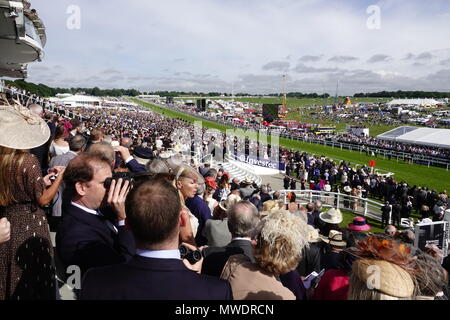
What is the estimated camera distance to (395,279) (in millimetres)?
2018

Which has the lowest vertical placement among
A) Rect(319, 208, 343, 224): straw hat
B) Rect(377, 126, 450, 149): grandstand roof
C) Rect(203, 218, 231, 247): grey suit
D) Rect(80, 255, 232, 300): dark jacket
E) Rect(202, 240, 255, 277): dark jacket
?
Rect(377, 126, 450, 149): grandstand roof

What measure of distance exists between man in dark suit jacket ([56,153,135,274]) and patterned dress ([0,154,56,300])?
214mm

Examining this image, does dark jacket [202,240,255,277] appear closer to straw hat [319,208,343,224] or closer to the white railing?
straw hat [319,208,343,224]

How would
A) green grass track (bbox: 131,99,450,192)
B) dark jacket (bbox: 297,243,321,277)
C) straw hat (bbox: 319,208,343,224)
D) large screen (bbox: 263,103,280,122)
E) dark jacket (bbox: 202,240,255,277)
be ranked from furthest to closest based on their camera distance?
large screen (bbox: 263,103,280,122)
green grass track (bbox: 131,99,450,192)
straw hat (bbox: 319,208,343,224)
dark jacket (bbox: 297,243,321,277)
dark jacket (bbox: 202,240,255,277)

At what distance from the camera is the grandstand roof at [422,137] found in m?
38.4

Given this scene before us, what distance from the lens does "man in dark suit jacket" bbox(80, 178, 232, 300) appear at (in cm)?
175

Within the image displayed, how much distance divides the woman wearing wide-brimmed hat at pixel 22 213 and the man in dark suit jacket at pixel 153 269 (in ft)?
3.36

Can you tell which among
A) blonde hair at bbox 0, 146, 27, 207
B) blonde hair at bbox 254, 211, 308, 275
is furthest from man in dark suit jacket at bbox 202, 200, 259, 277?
blonde hair at bbox 0, 146, 27, 207

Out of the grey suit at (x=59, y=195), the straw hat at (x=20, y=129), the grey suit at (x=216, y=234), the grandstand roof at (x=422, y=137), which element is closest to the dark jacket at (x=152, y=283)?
the straw hat at (x=20, y=129)

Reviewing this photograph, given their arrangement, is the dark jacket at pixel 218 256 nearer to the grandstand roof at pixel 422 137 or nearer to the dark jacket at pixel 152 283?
the dark jacket at pixel 152 283

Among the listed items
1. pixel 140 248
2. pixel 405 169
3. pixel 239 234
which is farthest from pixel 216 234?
pixel 405 169

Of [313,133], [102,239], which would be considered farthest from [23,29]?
[313,133]
